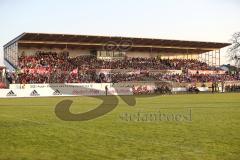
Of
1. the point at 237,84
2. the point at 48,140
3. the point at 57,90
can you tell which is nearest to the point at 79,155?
the point at 48,140

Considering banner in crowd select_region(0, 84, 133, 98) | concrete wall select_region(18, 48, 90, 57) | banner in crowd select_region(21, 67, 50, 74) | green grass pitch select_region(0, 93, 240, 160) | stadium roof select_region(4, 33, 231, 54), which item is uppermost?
stadium roof select_region(4, 33, 231, 54)

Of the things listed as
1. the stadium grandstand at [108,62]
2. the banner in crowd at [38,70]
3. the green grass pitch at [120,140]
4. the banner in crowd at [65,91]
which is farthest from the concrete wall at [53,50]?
the green grass pitch at [120,140]

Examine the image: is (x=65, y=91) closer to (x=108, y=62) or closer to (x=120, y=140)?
(x=108, y=62)

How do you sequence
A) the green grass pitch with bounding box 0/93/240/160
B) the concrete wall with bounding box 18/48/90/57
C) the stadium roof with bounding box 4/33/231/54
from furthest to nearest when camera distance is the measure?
the concrete wall with bounding box 18/48/90/57, the stadium roof with bounding box 4/33/231/54, the green grass pitch with bounding box 0/93/240/160

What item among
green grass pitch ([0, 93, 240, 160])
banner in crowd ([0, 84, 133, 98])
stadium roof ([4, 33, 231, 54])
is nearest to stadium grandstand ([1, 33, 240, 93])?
stadium roof ([4, 33, 231, 54])

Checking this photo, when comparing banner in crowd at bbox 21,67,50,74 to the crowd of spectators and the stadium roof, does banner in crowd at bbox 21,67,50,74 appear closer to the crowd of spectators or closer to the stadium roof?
the crowd of spectators

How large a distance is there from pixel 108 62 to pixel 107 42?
2.88 meters

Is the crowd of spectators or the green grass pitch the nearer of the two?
the green grass pitch

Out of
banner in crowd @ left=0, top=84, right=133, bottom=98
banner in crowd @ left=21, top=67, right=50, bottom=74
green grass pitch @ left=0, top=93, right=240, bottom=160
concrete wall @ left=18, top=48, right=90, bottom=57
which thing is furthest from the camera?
concrete wall @ left=18, top=48, right=90, bottom=57

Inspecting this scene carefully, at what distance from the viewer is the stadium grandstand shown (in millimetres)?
55000

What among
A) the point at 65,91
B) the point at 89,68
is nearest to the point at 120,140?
the point at 65,91

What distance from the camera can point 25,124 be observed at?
1625 centimetres

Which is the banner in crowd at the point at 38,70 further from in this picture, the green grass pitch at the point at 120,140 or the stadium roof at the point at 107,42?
the green grass pitch at the point at 120,140

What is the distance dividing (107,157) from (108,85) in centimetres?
4287
